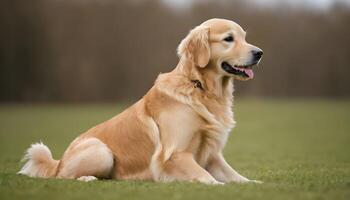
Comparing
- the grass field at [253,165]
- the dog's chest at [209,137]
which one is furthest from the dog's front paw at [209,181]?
the dog's chest at [209,137]

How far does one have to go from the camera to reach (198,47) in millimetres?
7293

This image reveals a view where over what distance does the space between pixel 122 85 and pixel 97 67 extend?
2902 mm

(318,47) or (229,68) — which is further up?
(318,47)

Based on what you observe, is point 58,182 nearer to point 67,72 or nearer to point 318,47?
point 67,72

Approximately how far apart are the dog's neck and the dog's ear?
8 cm

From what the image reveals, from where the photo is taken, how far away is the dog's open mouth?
→ 7.27 meters

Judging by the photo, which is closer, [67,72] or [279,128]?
[279,128]

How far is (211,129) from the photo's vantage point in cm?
701

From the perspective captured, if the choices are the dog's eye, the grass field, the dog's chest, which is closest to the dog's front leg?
the dog's chest

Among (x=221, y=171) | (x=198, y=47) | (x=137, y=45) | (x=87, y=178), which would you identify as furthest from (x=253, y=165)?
(x=137, y=45)

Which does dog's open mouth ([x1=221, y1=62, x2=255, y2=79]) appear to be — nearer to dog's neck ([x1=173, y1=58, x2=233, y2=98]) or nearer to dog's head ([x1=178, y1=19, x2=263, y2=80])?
dog's head ([x1=178, y1=19, x2=263, y2=80])

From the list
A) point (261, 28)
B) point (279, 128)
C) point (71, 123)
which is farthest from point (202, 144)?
point (261, 28)

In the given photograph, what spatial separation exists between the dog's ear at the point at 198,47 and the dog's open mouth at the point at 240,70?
0.90ft

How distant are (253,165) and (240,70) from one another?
Answer: 3.38 meters
